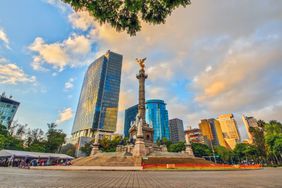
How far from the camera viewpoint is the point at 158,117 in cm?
13938

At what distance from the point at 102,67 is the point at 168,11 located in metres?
102

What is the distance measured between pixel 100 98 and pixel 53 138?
46268 millimetres

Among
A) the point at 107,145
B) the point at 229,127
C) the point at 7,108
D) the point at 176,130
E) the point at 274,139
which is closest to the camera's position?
the point at 274,139

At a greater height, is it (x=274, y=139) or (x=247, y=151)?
(x=274, y=139)

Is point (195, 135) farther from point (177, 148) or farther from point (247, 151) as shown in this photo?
point (177, 148)

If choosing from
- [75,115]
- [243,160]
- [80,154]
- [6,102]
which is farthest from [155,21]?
[75,115]

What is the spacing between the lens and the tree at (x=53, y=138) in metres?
51.2

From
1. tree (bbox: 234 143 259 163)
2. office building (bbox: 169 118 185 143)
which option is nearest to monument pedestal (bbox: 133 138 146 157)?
tree (bbox: 234 143 259 163)

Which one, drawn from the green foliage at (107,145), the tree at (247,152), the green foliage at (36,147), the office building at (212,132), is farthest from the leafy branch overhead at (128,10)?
the office building at (212,132)

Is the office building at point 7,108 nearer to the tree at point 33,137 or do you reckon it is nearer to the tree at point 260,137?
the tree at point 33,137

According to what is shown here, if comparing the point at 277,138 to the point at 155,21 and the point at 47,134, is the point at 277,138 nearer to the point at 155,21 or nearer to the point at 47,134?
the point at 155,21

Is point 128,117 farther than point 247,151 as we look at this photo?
Yes

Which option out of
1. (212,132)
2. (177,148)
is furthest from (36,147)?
(212,132)

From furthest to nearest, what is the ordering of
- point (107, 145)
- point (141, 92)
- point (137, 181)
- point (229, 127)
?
1. point (229, 127)
2. point (107, 145)
3. point (141, 92)
4. point (137, 181)
